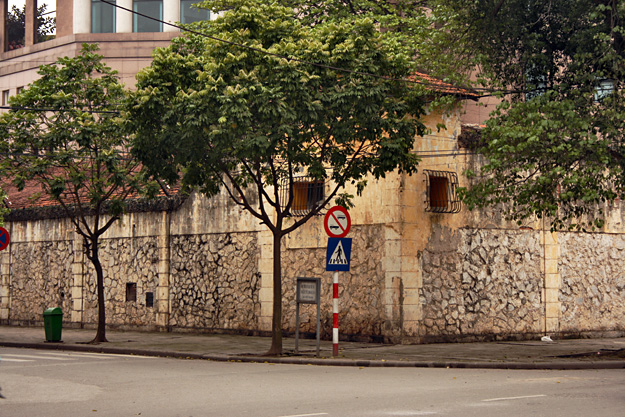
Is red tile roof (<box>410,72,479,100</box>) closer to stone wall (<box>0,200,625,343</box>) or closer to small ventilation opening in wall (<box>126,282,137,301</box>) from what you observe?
stone wall (<box>0,200,625,343</box>)

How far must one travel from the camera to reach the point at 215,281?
2373 cm

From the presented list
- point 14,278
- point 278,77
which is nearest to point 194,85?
point 278,77

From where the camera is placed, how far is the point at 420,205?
2014 centimetres

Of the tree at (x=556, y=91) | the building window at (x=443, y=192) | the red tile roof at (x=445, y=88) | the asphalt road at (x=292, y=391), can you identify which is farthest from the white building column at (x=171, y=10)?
the asphalt road at (x=292, y=391)

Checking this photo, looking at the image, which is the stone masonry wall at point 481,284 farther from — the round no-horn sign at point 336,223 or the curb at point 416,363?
the curb at point 416,363

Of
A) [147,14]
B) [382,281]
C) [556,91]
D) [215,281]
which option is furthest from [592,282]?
[147,14]

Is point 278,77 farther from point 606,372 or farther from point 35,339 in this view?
point 35,339

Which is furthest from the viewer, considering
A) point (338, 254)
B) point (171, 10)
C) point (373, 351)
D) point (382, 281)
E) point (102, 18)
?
point (102, 18)

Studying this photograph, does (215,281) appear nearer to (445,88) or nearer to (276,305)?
(276,305)

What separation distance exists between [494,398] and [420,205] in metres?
10.2

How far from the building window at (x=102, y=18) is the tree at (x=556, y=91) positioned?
1236 inches

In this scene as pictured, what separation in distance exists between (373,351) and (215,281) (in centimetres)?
734

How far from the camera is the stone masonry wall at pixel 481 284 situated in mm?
20172

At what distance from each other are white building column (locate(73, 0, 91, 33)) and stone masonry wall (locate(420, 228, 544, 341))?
3074 centimetres
